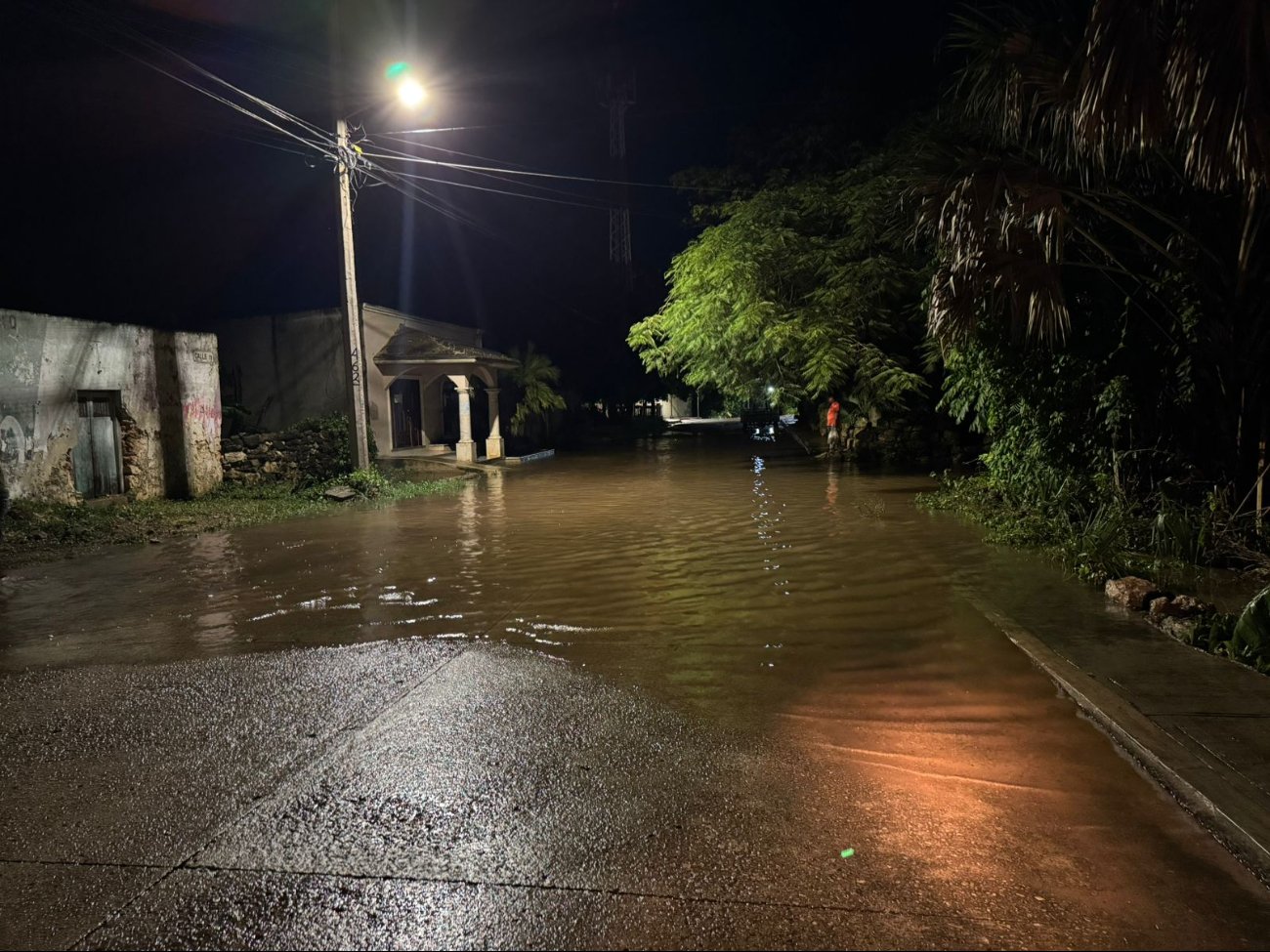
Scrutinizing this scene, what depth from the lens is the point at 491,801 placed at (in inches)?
153

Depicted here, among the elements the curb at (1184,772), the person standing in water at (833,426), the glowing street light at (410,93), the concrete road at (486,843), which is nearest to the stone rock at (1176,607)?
the curb at (1184,772)

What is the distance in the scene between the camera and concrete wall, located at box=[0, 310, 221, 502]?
1278 centimetres

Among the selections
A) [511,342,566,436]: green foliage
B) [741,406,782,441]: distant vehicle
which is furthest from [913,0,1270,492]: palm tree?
[741,406,782,441]: distant vehicle

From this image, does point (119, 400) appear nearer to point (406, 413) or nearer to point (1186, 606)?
point (406, 413)

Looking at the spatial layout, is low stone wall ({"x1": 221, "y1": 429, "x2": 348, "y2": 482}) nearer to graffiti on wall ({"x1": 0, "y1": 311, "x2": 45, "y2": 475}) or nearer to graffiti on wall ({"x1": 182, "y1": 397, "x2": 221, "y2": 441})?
graffiti on wall ({"x1": 182, "y1": 397, "x2": 221, "y2": 441})

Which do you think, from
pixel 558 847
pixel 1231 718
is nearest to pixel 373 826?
pixel 558 847

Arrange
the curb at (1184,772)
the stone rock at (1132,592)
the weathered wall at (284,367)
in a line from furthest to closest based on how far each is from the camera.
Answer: the weathered wall at (284,367) → the stone rock at (1132,592) → the curb at (1184,772)

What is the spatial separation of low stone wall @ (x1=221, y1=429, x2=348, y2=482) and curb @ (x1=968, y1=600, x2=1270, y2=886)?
16.4 meters

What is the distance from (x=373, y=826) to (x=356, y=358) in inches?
601

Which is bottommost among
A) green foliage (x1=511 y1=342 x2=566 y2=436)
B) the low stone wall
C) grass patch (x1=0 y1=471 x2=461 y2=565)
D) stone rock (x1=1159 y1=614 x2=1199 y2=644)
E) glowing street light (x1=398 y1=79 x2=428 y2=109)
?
stone rock (x1=1159 y1=614 x2=1199 y2=644)

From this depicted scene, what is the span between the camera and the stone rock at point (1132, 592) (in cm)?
689

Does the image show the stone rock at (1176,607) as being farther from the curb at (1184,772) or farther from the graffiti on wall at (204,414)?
the graffiti on wall at (204,414)

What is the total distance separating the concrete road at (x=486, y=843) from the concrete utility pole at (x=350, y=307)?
42.7ft

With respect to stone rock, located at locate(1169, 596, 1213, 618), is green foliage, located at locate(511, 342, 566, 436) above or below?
above
